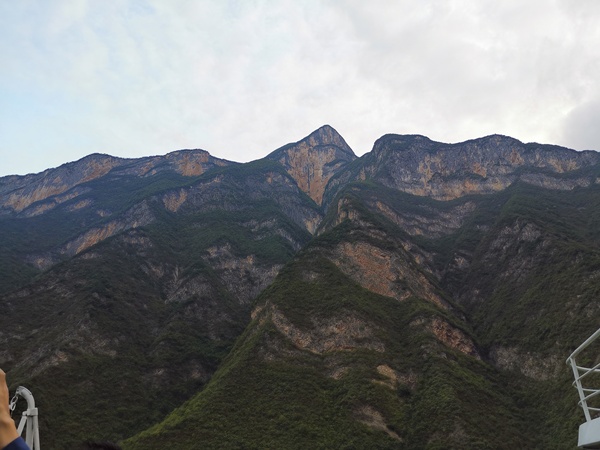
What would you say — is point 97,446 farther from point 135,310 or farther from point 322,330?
point 135,310

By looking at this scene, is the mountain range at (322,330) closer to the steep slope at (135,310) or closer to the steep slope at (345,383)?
the steep slope at (345,383)

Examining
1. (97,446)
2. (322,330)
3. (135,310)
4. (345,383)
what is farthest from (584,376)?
(135,310)

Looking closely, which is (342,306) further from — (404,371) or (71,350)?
(71,350)

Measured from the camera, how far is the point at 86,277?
12162 centimetres

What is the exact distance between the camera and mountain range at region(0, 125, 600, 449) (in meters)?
73.6

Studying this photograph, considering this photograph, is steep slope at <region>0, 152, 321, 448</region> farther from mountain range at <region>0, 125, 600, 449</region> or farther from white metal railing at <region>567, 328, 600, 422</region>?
white metal railing at <region>567, 328, 600, 422</region>

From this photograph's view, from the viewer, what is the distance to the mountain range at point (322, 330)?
7362 centimetres

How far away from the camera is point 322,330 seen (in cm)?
9819

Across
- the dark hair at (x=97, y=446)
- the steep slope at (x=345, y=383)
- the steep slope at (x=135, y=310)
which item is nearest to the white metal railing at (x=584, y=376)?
the dark hair at (x=97, y=446)

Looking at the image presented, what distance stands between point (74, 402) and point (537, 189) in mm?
164673

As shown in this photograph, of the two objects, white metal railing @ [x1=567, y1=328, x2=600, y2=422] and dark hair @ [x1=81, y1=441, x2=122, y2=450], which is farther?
white metal railing @ [x1=567, y1=328, x2=600, y2=422]

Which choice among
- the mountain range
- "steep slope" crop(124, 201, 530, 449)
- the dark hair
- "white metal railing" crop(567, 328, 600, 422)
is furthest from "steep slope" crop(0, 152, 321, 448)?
the dark hair

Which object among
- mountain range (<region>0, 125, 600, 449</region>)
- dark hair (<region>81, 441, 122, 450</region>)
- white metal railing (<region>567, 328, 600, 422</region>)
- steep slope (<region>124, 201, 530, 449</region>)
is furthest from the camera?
mountain range (<region>0, 125, 600, 449</region>)

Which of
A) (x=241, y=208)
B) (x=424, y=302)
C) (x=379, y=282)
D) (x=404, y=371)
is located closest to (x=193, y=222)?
(x=241, y=208)
